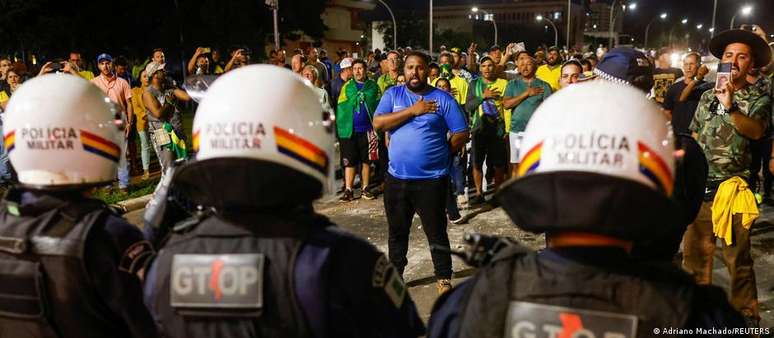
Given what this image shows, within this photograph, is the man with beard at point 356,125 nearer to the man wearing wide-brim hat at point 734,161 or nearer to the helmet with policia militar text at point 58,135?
the man wearing wide-brim hat at point 734,161

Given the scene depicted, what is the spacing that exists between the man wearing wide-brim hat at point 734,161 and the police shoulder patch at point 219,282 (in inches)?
134

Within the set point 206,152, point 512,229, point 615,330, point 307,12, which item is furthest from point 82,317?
point 307,12

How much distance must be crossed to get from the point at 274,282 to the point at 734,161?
352 cm

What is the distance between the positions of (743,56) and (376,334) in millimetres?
3505

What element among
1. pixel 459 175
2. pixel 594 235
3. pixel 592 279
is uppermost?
pixel 594 235

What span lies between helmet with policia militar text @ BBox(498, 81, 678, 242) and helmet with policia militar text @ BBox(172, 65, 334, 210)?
1.95ft

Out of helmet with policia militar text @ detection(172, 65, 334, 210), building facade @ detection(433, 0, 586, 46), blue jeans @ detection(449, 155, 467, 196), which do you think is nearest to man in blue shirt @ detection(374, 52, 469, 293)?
helmet with policia militar text @ detection(172, 65, 334, 210)

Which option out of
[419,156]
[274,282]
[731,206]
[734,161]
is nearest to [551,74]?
[419,156]

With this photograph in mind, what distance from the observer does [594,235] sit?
155cm

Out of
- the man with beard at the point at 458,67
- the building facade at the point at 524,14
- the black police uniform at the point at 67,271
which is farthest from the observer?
the building facade at the point at 524,14

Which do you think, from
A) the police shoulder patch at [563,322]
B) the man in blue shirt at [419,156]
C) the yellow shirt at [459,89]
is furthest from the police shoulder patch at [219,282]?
the yellow shirt at [459,89]

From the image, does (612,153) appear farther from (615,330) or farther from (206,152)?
(206,152)

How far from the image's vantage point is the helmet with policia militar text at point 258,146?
175 centimetres

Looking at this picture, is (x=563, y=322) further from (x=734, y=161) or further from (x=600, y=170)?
(x=734, y=161)
